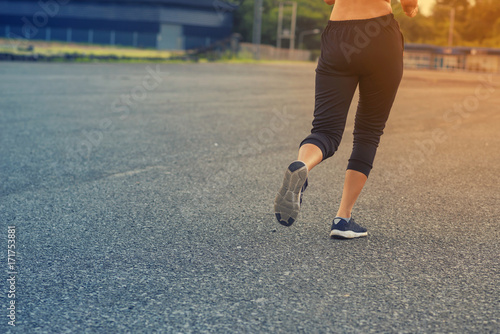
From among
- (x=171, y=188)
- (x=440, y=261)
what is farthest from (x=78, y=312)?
(x=171, y=188)

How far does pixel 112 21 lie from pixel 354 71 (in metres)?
69.6

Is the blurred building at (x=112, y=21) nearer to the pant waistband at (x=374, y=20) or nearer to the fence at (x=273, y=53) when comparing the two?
the fence at (x=273, y=53)

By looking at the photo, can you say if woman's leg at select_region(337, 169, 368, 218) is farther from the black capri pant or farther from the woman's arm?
the woman's arm

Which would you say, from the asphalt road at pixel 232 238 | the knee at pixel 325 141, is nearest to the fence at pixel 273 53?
the asphalt road at pixel 232 238

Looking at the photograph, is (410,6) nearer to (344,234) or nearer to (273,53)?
(344,234)

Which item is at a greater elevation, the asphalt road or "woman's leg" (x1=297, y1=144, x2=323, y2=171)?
"woman's leg" (x1=297, y1=144, x2=323, y2=171)

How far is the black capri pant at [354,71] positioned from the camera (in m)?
3.05

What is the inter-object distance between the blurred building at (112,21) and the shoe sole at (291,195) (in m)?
67.5

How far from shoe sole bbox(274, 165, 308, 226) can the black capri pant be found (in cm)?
28

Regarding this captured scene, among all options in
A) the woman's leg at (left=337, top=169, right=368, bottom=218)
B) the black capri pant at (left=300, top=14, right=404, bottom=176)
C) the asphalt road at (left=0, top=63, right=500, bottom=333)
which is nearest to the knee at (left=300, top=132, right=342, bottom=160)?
the black capri pant at (left=300, top=14, right=404, bottom=176)

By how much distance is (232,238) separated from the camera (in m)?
3.35

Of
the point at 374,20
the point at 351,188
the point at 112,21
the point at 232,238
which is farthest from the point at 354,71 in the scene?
the point at 112,21

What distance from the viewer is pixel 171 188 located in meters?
4.66

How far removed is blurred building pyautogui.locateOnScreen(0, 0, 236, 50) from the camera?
68250mm
